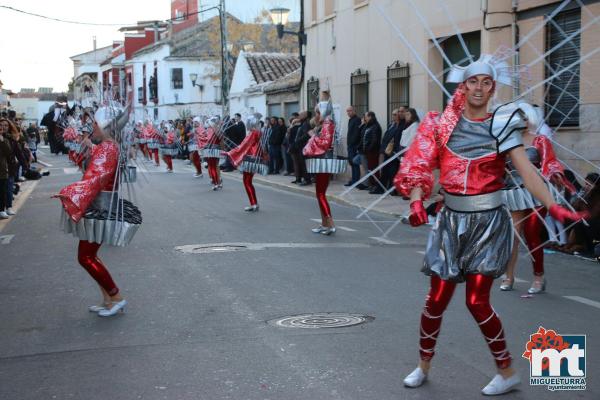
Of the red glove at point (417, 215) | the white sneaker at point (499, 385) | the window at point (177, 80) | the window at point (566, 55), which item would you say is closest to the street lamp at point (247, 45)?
the window at point (177, 80)

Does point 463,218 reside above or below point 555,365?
above

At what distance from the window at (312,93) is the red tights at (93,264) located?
1894 cm

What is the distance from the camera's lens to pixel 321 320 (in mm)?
6855

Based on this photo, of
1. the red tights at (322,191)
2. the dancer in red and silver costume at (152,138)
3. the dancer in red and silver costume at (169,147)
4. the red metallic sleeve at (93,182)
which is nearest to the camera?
the red metallic sleeve at (93,182)

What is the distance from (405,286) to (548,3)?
833cm

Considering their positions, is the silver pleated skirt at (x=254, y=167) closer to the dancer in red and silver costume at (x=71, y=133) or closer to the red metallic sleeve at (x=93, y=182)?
the dancer in red and silver costume at (x=71, y=133)

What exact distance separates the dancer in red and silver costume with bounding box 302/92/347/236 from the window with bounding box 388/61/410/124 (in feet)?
26.2

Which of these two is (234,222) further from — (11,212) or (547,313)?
(547,313)

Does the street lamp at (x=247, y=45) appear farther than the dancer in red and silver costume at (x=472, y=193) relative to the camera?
Yes

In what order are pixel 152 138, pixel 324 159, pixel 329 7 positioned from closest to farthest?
pixel 324 159 < pixel 329 7 < pixel 152 138

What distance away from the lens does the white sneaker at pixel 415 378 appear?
512 centimetres

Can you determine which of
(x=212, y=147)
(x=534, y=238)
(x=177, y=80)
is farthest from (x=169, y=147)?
(x=177, y=80)

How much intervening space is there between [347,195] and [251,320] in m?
11.4

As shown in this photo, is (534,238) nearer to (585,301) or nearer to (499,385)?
(585,301)
